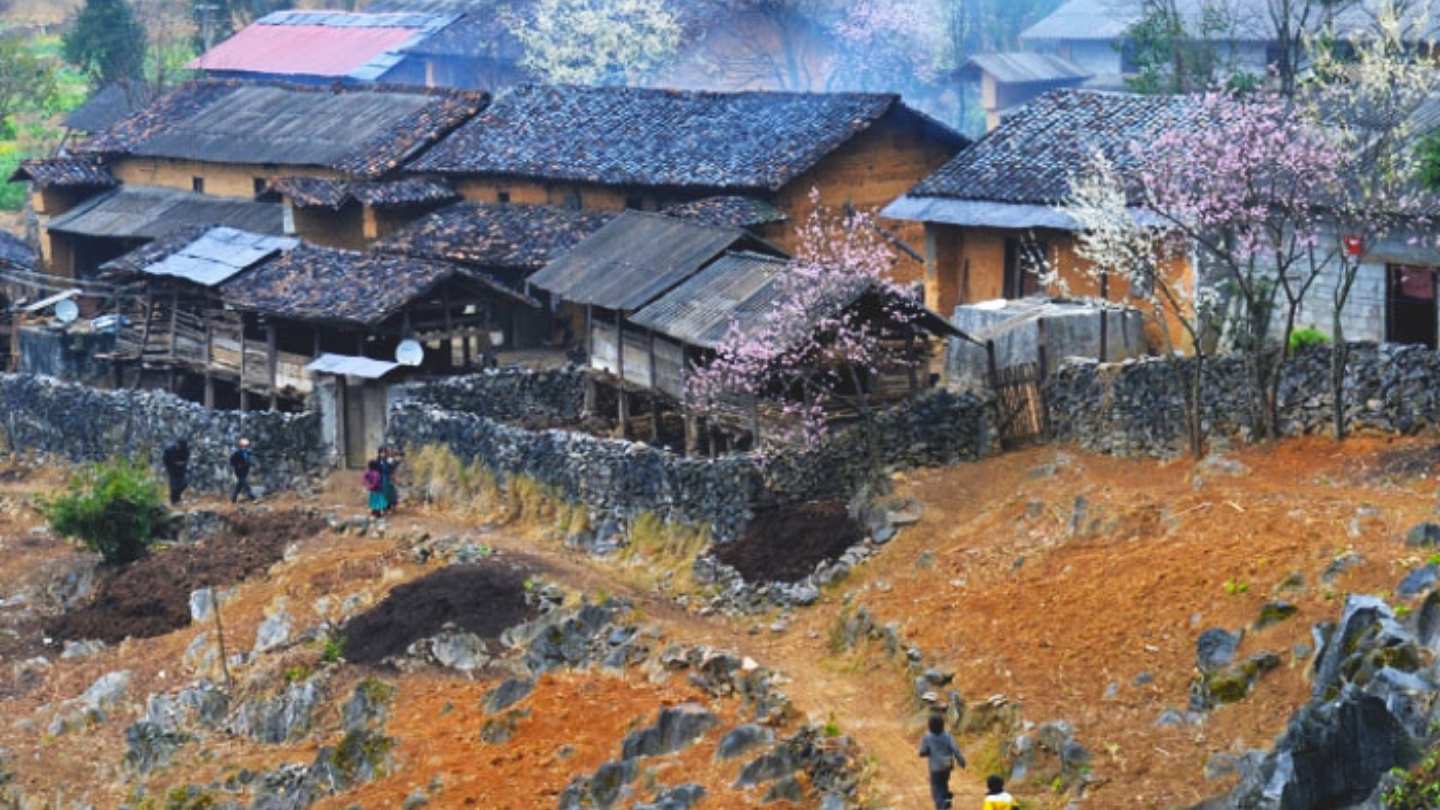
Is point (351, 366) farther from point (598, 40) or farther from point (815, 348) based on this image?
point (598, 40)

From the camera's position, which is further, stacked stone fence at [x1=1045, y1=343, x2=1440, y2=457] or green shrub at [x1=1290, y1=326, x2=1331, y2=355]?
green shrub at [x1=1290, y1=326, x2=1331, y2=355]

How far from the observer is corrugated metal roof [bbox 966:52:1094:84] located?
83562 mm

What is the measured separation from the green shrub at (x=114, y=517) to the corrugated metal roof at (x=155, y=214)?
16.6 metres

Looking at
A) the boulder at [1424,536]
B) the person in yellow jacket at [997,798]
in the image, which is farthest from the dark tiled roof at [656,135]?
the person in yellow jacket at [997,798]

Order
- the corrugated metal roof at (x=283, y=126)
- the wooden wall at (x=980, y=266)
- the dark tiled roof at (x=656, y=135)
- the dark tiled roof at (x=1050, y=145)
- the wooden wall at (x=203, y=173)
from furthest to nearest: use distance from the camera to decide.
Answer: the wooden wall at (x=203, y=173), the corrugated metal roof at (x=283, y=126), the dark tiled roof at (x=656, y=135), the dark tiled roof at (x=1050, y=145), the wooden wall at (x=980, y=266)

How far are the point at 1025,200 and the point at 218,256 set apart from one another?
20051 millimetres

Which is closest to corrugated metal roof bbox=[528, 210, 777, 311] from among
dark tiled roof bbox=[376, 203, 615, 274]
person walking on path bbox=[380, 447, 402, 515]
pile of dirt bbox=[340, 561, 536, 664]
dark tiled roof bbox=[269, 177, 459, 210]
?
person walking on path bbox=[380, 447, 402, 515]

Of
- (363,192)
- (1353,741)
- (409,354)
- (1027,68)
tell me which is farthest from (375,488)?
(1027,68)

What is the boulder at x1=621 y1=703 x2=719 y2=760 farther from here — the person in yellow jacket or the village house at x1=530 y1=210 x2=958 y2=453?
the village house at x1=530 y1=210 x2=958 y2=453

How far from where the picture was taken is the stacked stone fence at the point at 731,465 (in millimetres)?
39188

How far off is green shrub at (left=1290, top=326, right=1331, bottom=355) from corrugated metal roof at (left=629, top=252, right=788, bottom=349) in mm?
8509

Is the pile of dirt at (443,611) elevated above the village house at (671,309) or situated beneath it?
situated beneath

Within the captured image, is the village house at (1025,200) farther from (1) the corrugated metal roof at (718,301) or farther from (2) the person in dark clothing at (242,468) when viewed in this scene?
(2) the person in dark clothing at (242,468)

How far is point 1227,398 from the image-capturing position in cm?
3794
